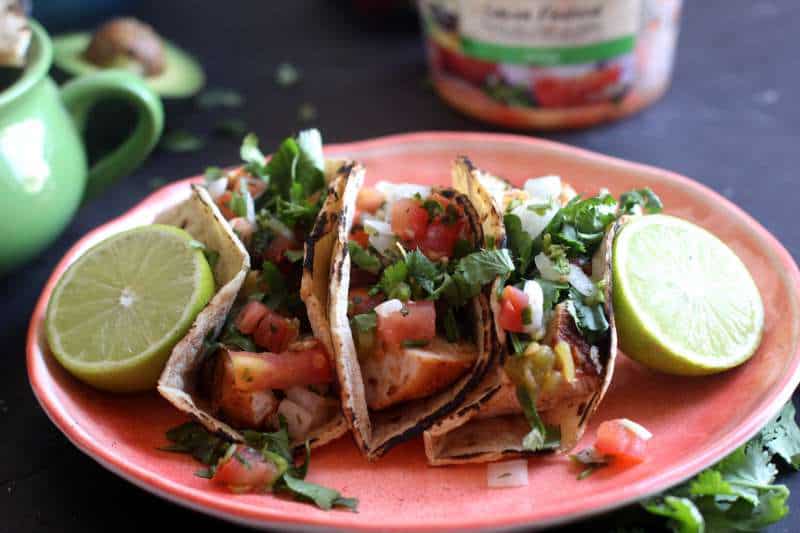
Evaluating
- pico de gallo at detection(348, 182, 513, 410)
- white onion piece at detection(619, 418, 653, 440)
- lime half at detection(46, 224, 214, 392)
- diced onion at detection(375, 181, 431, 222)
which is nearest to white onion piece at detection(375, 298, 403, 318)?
pico de gallo at detection(348, 182, 513, 410)

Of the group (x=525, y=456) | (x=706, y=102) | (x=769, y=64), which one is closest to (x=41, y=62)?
(x=525, y=456)

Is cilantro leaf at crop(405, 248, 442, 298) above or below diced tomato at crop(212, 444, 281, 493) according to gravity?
above

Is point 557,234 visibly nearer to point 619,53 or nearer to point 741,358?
point 741,358

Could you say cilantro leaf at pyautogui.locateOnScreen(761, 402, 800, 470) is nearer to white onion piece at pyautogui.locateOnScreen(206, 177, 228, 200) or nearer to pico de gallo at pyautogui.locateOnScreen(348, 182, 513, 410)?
pico de gallo at pyautogui.locateOnScreen(348, 182, 513, 410)

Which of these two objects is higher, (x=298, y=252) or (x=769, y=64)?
(x=298, y=252)

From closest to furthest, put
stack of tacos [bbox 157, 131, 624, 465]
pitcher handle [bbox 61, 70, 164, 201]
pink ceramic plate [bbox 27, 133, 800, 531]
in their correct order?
pink ceramic plate [bbox 27, 133, 800, 531]
stack of tacos [bbox 157, 131, 624, 465]
pitcher handle [bbox 61, 70, 164, 201]

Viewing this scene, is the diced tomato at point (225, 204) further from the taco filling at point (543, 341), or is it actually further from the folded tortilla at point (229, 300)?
the taco filling at point (543, 341)
